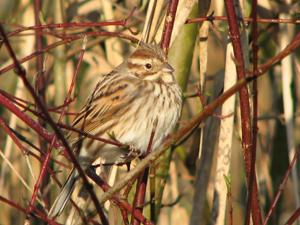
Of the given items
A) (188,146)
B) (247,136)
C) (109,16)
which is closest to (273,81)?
(188,146)

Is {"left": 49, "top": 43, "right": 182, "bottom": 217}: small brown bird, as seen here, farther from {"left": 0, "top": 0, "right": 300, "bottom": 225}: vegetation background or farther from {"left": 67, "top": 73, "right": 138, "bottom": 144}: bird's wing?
{"left": 0, "top": 0, "right": 300, "bottom": 225}: vegetation background

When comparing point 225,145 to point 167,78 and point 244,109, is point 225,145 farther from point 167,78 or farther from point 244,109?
point 244,109

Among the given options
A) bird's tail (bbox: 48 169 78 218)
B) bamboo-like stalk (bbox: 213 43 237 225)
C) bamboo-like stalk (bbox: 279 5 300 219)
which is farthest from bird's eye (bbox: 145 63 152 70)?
bamboo-like stalk (bbox: 279 5 300 219)

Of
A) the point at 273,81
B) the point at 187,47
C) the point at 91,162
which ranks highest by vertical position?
the point at 273,81

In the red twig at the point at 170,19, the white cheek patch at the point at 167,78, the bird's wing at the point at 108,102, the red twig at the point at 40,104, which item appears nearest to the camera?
the red twig at the point at 40,104

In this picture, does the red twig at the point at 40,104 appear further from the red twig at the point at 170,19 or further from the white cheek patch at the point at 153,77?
the white cheek patch at the point at 153,77

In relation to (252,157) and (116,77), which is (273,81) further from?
(252,157)

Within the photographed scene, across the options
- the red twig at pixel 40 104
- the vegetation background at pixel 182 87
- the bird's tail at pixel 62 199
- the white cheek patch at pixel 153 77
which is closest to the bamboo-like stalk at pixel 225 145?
the vegetation background at pixel 182 87

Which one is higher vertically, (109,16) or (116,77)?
(109,16)

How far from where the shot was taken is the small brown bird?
144 inches

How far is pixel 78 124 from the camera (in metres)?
3.81

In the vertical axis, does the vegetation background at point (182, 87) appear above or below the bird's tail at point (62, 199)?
above

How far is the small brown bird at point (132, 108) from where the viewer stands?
365 cm

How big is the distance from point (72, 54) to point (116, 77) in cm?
93
